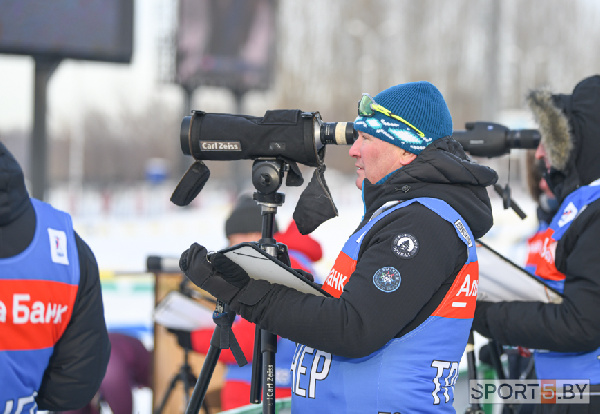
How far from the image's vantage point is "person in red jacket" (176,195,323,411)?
8.79 feet

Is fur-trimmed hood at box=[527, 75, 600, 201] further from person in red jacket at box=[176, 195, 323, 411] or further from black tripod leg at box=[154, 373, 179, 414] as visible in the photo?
black tripod leg at box=[154, 373, 179, 414]

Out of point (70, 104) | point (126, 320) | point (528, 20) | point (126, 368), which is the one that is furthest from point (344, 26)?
point (126, 368)

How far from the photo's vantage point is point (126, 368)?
3709 millimetres

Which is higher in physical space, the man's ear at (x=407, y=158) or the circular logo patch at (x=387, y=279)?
the man's ear at (x=407, y=158)

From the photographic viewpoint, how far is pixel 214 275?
1.59 meters

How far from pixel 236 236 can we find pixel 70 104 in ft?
116

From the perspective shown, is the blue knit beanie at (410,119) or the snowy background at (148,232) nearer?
the blue knit beanie at (410,119)

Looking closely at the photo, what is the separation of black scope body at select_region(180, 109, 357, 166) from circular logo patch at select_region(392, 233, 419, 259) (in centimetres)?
37

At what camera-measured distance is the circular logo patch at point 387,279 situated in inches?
60.4

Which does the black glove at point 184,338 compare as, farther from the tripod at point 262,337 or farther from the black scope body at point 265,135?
the black scope body at point 265,135

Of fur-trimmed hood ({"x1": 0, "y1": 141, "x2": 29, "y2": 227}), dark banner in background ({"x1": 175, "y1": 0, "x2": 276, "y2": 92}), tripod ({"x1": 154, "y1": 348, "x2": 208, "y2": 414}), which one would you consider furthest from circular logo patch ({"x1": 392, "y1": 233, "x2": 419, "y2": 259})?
dark banner in background ({"x1": 175, "y1": 0, "x2": 276, "y2": 92})

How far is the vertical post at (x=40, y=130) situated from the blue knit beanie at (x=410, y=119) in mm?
3702

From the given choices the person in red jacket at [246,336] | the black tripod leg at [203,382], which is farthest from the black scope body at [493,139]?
the black tripod leg at [203,382]

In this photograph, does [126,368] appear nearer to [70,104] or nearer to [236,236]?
[236,236]
